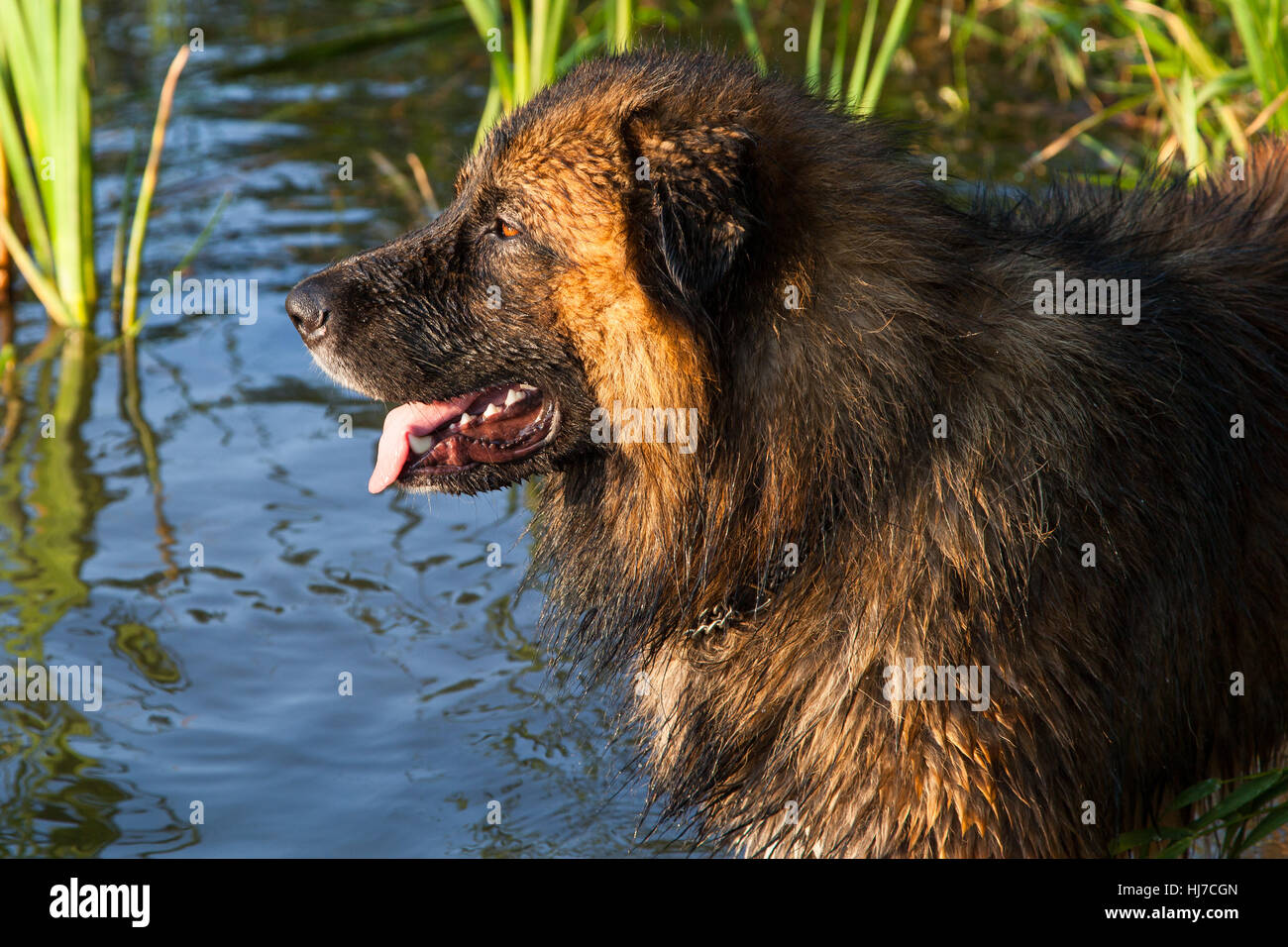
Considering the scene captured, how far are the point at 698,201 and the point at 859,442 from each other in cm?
65

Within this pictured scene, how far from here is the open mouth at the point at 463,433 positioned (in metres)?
3.59

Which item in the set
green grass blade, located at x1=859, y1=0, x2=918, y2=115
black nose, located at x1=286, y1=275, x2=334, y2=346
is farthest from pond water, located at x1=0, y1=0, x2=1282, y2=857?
green grass blade, located at x1=859, y1=0, x2=918, y2=115

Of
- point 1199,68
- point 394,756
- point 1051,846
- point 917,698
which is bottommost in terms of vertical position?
point 394,756

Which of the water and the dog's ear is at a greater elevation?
the dog's ear

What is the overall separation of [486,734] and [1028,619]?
84.0 inches

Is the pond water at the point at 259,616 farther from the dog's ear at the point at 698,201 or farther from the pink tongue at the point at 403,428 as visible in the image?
the dog's ear at the point at 698,201

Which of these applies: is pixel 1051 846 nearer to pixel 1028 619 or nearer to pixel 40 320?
pixel 1028 619

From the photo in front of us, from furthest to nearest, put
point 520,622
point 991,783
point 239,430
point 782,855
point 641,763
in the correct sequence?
1. point 239,430
2. point 520,622
3. point 641,763
4. point 782,855
5. point 991,783

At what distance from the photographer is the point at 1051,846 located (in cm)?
328

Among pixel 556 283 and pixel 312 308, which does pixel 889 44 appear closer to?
pixel 556 283

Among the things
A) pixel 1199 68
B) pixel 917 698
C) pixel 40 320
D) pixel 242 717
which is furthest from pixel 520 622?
pixel 1199 68

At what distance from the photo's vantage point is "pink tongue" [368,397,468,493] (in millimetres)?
3721

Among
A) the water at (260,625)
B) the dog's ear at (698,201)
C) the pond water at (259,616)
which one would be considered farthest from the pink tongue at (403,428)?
the water at (260,625)

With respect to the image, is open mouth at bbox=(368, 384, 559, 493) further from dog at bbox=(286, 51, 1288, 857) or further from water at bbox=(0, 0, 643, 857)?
water at bbox=(0, 0, 643, 857)
